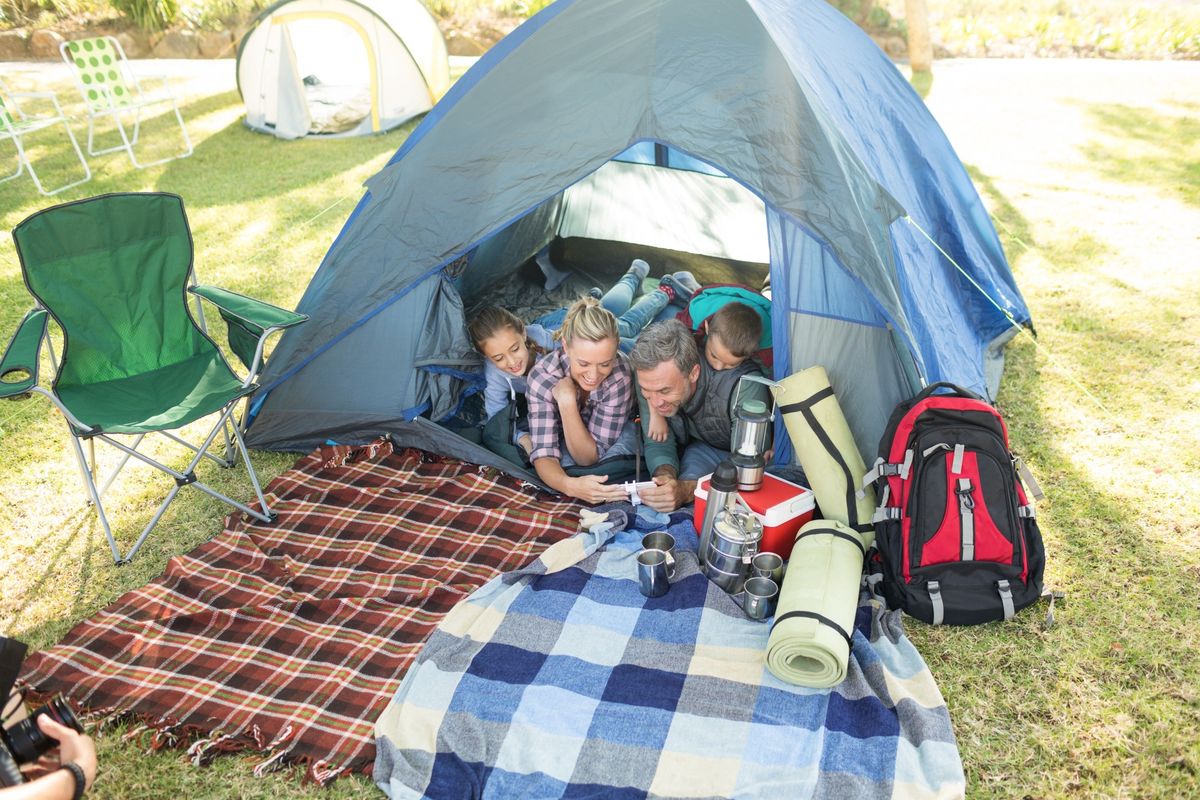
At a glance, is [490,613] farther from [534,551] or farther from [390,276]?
[390,276]

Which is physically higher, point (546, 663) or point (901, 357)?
point (901, 357)

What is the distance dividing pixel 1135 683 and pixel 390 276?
8.82 feet

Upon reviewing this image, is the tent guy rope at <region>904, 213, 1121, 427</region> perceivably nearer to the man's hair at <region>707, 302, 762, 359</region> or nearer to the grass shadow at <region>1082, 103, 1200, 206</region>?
the man's hair at <region>707, 302, 762, 359</region>

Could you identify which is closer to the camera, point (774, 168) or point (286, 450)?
point (774, 168)

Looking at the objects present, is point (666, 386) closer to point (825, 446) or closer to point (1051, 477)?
point (825, 446)

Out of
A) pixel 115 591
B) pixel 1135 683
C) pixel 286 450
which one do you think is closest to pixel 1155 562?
pixel 1135 683

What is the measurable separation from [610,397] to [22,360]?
193 cm

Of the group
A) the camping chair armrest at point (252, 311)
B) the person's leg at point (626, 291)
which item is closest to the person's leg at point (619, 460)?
the person's leg at point (626, 291)

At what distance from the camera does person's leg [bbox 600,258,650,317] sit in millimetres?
4051

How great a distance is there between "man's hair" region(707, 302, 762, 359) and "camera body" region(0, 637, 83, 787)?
2.16 metres

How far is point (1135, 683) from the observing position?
2.35 meters

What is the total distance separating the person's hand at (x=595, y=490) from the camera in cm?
305

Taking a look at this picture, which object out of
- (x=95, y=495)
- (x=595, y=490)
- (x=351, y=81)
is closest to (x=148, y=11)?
(x=351, y=81)

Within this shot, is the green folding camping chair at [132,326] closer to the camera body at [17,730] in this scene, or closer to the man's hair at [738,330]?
the camera body at [17,730]
